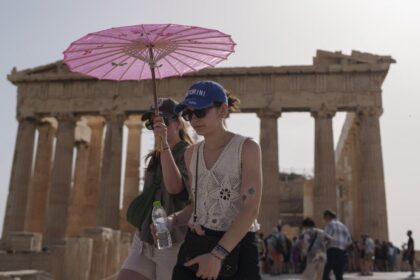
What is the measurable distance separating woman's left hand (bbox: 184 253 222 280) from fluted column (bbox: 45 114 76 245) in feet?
86.8

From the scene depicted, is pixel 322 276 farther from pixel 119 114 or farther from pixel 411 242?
pixel 119 114

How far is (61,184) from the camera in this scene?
2884 centimetres

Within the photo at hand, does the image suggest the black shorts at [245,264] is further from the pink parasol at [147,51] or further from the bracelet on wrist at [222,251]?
the pink parasol at [147,51]

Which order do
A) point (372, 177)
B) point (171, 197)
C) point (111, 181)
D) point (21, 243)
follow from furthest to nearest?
point (111, 181), point (372, 177), point (21, 243), point (171, 197)

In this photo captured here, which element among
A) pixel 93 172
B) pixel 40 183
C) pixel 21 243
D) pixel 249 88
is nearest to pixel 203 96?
pixel 21 243

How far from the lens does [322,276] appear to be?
10.6m

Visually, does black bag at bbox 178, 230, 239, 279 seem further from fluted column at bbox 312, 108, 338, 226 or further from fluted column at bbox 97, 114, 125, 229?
fluted column at bbox 97, 114, 125, 229

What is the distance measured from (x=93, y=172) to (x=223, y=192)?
29881 mm

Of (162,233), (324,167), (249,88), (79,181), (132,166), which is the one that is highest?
(249,88)

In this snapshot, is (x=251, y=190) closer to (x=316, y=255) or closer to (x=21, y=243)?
(x=316, y=255)

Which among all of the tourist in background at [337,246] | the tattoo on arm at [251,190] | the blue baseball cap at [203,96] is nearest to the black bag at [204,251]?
the tattoo on arm at [251,190]

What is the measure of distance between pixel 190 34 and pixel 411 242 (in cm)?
1693

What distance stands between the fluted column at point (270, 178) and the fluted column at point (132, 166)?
319 inches

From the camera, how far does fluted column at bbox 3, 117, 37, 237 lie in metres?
28.9
